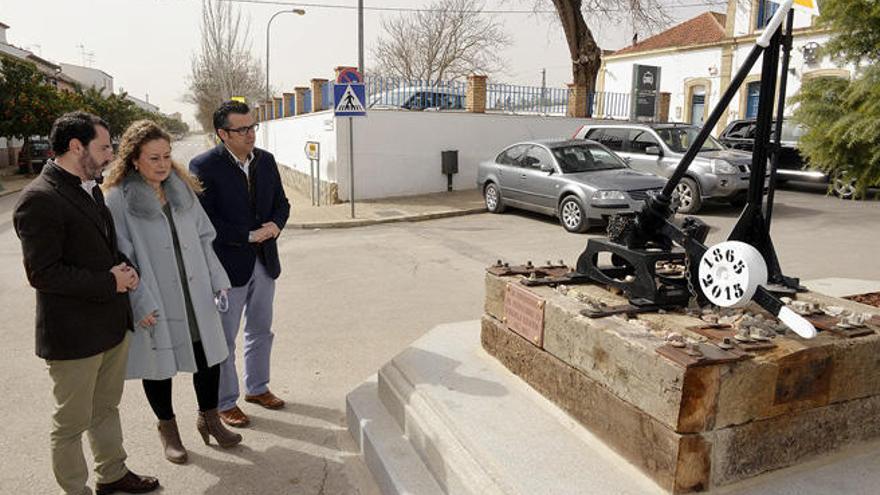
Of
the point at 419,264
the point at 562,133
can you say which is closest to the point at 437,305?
the point at 419,264

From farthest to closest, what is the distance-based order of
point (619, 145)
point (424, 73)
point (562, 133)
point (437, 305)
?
point (424, 73) → point (562, 133) → point (619, 145) → point (437, 305)

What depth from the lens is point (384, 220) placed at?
12.2 metres

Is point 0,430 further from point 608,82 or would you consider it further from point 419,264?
point 608,82

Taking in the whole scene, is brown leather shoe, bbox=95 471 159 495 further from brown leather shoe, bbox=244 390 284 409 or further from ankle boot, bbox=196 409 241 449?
brown leather shoe, bbox=244 390 284 409

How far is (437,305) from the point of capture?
6.28 m

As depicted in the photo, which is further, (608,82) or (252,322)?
(608,82)

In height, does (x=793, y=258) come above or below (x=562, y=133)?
below

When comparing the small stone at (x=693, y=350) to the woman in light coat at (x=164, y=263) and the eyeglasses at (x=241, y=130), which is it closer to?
the woman in light coat at (x=164, y=263)

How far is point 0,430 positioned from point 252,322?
155 cm

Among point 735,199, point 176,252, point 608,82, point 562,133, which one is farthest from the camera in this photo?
point 608,82

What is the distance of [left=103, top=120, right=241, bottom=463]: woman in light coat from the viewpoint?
9.89 ft

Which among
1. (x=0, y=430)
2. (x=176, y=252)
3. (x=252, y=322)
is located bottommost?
(x=0, y=430)

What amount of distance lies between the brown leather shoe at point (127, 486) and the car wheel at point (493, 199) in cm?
980

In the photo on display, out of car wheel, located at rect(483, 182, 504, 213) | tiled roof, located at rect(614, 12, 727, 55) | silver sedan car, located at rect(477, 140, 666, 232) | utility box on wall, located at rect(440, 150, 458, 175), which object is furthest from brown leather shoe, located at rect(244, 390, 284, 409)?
tiled roof, located at rect(614, 12, 727, 55)
